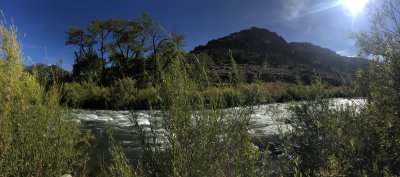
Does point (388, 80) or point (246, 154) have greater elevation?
point (388, 80)

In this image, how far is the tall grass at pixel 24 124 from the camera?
3.79 metres

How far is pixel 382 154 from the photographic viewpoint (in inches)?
159

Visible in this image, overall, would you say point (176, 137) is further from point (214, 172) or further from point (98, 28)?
point (98, 28)

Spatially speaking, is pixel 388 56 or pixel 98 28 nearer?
pixel 388 56

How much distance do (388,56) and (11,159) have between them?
4298 millimetres

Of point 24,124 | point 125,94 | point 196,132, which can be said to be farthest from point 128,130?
point 196,132

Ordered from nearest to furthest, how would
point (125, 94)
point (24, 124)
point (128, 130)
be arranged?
1. point (24, 124)
2. point (125, 94)
3. point (128, 130)

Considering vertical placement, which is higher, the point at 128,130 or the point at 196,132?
the point at 196,132

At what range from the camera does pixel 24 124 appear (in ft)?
12.5

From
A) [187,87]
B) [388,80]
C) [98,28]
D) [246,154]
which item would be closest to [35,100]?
[187,87]

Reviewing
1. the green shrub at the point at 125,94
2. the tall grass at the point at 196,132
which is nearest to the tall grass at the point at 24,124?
the green shrub at the point at 125,94

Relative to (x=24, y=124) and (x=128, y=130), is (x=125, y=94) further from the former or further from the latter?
(x=128, y=130)

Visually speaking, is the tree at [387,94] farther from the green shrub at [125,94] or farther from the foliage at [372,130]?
the green shrub at [125,94]

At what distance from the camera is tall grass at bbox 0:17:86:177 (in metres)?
3.79
